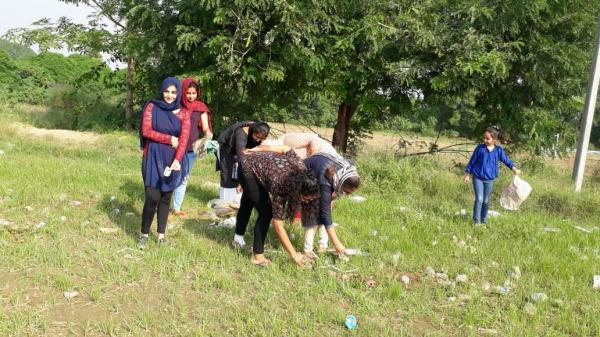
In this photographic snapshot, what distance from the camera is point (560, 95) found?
10.7 metres

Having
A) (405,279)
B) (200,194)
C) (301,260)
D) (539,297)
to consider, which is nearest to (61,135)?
(200,194)

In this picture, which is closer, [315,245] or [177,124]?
[177,124]

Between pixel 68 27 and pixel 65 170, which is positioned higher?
pixel 68 27

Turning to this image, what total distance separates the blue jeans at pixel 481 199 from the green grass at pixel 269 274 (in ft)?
0.50

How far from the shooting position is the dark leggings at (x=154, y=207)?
15.1ft

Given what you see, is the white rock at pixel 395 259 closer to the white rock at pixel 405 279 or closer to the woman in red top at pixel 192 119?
the white rock at pixel 405 279

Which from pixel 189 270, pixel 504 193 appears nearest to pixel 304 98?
pixel 504 193

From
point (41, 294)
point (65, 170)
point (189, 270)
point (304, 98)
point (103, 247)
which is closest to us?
point (41, 294)

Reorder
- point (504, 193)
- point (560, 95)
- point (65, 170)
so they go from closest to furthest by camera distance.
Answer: point (504, 193) → point (65, 170) → point (560, 95)

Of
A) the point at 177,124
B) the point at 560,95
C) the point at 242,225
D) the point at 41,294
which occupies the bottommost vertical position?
the point at 41,294

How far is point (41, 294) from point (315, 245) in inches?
98.0

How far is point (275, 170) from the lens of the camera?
14.0 feet

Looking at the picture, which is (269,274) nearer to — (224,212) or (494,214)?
(224,212)

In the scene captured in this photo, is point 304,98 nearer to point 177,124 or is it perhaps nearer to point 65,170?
point 65,170
